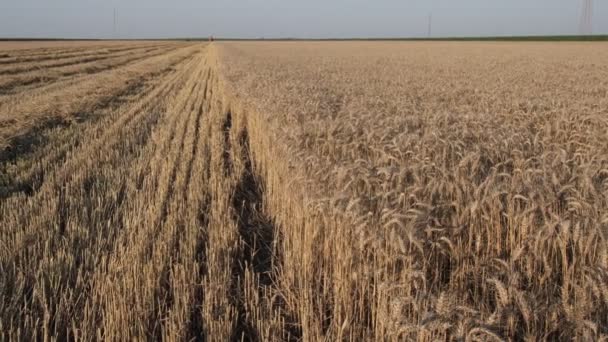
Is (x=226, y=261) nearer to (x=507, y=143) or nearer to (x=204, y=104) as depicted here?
(x=507, y=143)

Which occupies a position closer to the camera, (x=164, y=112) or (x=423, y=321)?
(x=423, y=321)

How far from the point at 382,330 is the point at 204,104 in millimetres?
11873

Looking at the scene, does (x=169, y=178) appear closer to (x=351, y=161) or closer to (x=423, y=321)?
(x=351, y=161)

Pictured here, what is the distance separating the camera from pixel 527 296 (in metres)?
2.57

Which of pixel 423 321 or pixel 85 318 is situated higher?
pixel 423 321

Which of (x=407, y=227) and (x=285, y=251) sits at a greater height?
(x=407, y=227)

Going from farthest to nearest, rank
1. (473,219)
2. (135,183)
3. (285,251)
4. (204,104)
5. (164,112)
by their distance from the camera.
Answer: (204,104)
(164,112)
(135,183)
(285,251)
(473,219)

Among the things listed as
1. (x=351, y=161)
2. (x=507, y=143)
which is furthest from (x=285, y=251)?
(x=507, y=143)

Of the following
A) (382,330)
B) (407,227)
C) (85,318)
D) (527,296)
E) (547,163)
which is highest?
(547,163)

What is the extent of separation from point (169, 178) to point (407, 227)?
4115 millimetres

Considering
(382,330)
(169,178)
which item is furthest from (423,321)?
(169,178)

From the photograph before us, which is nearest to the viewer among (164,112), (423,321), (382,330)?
(423,321)

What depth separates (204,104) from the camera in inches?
539

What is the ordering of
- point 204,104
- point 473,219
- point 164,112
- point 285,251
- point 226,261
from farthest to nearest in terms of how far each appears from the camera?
point 204,104
point 164,112
point 285,251
point 226,261
point 473,219
